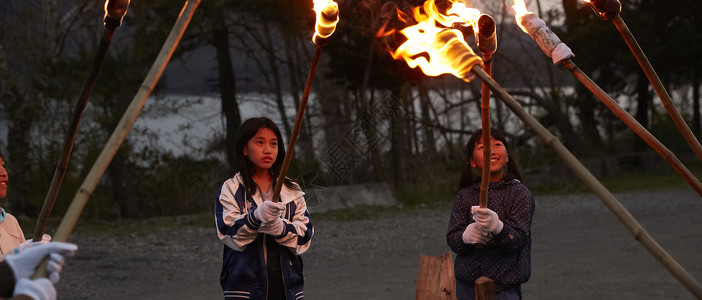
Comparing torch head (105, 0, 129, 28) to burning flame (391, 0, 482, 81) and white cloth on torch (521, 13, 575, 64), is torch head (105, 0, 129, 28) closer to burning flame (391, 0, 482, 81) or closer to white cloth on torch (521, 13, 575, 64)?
burning flame (391, 0, 482, 81)

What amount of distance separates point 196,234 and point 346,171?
4680 mm

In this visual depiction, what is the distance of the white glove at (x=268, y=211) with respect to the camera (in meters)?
3.47

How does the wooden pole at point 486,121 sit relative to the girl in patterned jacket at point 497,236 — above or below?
above

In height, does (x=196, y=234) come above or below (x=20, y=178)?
below

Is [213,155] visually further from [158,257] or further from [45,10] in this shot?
[158,257]

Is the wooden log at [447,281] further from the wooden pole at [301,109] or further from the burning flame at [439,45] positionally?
the burning flame at [439,45]

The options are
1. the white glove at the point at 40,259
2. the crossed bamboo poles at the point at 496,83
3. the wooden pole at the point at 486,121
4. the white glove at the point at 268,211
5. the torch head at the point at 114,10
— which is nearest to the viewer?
the white glove at the point at 40,259

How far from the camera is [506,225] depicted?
3.72 metres

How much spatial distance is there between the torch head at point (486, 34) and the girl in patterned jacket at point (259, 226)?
1.13 m

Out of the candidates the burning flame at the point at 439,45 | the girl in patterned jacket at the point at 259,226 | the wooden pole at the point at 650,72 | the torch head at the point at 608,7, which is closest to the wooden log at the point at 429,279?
the girl in patterned jacket at the point at 259,226

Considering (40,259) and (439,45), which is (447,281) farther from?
(40,259)

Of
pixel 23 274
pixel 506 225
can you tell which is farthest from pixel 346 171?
pixel 23 274

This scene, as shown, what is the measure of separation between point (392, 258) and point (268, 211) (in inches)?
226

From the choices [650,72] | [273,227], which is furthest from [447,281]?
[650,72]
